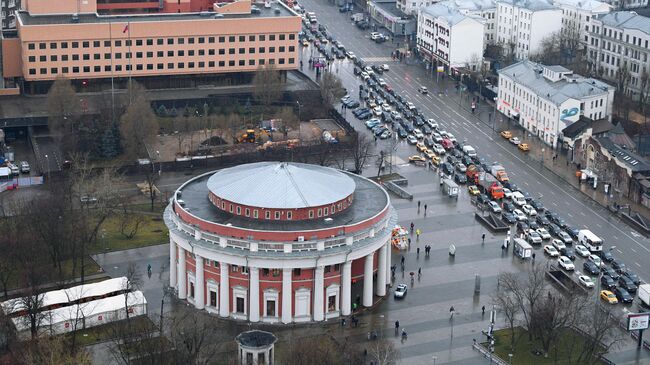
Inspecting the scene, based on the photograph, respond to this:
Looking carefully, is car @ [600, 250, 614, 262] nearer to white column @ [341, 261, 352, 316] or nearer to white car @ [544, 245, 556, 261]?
white car @ [544, 245, 556, 261]

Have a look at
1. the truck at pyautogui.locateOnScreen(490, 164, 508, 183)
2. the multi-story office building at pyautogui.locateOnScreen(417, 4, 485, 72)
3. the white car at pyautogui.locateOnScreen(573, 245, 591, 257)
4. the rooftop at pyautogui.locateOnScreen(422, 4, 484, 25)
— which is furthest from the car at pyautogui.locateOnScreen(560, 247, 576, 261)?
the rooftop at pyautogui.locateOnScreen(422, 4, 484, 25)

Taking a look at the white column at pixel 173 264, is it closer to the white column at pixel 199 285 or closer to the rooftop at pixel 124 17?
the white column at pixel 199 285

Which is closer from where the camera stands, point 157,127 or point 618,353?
point 618,353

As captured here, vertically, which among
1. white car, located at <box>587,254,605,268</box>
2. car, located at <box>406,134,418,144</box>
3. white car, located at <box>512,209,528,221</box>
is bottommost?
white car, located at <box>587,254,605,268</box>

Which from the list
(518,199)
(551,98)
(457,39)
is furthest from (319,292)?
(457,39)

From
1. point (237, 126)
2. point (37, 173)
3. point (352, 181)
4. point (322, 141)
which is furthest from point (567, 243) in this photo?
point (37, 173)

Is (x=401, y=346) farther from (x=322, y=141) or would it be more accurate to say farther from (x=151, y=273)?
(x=322, y=141)
